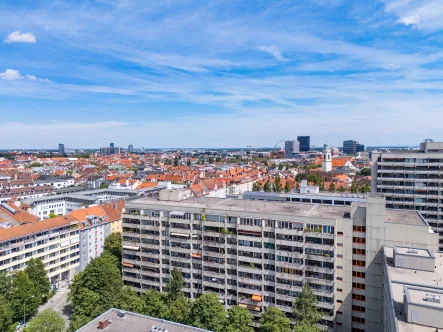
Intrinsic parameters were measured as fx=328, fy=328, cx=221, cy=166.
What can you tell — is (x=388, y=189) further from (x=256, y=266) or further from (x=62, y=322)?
(x=62, y=322)

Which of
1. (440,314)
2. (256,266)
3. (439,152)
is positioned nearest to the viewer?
(440,314)

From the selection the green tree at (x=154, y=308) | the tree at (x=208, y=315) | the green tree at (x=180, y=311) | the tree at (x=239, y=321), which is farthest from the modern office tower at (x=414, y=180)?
the green tree at (x=154, y=308)

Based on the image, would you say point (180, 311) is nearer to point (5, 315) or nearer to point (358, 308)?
point (5, 315)

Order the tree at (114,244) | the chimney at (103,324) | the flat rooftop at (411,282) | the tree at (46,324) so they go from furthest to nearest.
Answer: the tree at (114,244) → the tree at (46,324) → the chimney at (103,324) → the flat rooftop at (411,282)

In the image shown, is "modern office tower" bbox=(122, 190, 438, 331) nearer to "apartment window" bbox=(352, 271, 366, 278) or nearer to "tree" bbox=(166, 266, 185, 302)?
"apartment window" bbox=(352, 271, 366, 278)

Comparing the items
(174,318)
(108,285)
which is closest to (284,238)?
(174,318)

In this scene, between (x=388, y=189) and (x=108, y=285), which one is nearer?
(x=108, y=285)

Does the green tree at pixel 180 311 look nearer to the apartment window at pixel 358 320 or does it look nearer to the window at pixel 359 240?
the apartment window at pixel 358 320
